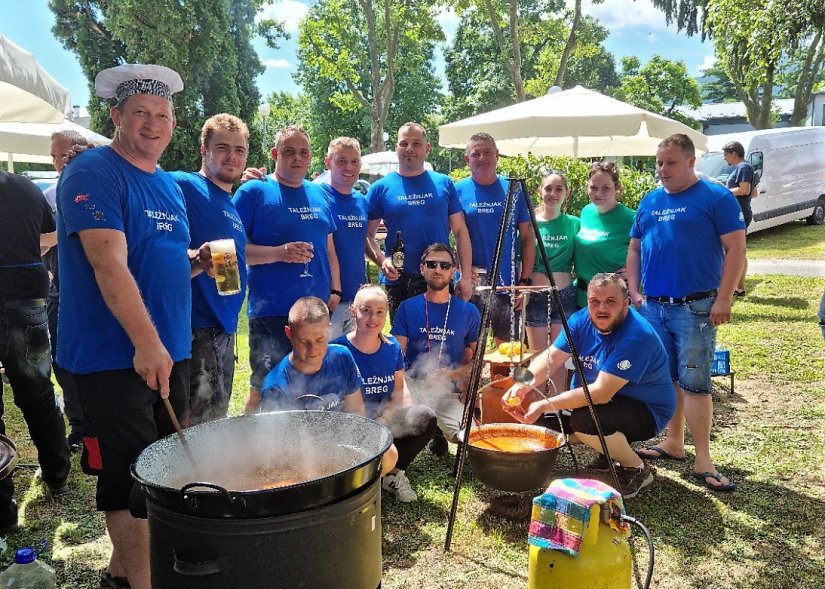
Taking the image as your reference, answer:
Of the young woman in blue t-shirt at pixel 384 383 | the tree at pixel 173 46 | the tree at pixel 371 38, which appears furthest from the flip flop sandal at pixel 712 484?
the tree at pixel 173 46

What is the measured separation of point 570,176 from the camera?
9.34m

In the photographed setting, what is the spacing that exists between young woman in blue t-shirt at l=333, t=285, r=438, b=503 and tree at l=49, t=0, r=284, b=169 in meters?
18.5

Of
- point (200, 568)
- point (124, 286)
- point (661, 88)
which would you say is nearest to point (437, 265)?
point (124, 286)

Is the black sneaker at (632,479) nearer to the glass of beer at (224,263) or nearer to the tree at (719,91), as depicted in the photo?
the glass of beer at (224,263)

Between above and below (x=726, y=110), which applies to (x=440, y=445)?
below

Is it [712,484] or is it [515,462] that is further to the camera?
[712,484]

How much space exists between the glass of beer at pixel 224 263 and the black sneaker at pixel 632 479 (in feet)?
8.06

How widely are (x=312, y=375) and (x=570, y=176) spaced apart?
7.02 metres

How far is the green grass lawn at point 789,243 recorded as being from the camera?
42.1ft

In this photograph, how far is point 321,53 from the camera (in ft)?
75.7

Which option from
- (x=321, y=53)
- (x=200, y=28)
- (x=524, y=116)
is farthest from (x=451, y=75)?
(x=524, y=116)

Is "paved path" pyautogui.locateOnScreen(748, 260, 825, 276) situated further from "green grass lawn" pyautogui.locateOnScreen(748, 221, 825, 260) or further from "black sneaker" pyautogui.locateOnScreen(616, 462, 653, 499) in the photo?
"black sneaker" pyautogui.locateOnScreen(616, 462, 653, 499)

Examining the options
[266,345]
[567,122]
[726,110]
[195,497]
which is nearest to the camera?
[195,497]

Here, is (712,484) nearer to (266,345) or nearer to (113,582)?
(266,345)
